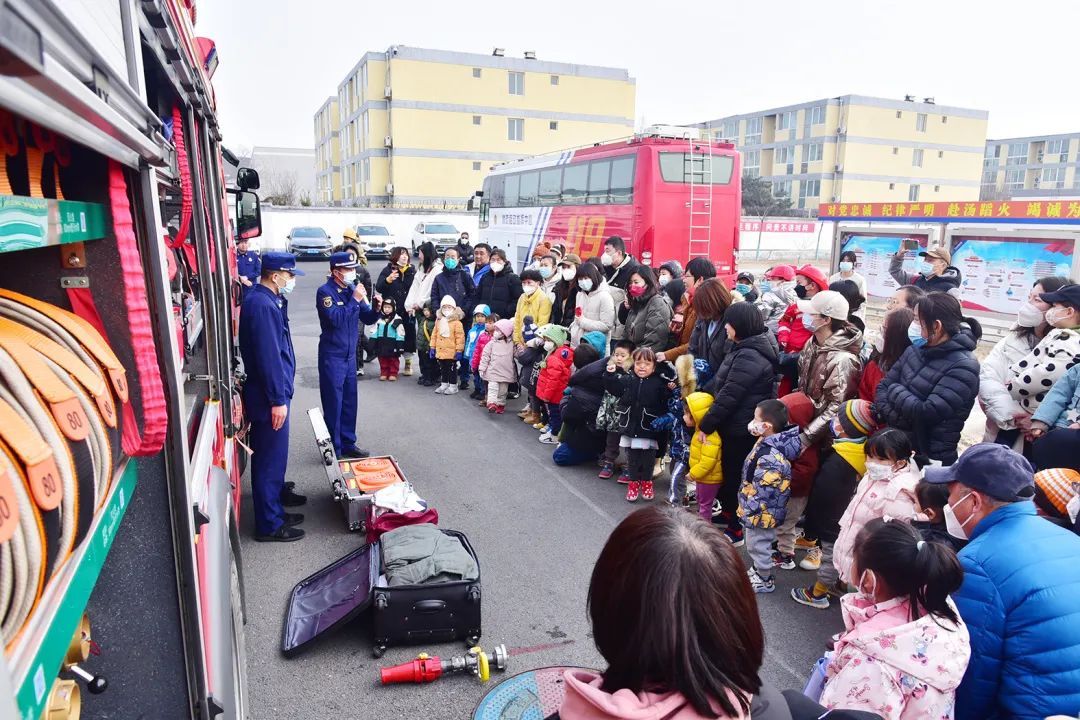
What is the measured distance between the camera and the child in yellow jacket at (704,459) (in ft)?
17.5

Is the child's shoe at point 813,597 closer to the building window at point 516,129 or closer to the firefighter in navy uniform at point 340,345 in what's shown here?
the firefighter in navy uniform at point 340,345

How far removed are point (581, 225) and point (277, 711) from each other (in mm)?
15062

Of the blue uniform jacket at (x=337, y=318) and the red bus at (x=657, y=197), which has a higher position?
the red bus at (x=657, y=197)

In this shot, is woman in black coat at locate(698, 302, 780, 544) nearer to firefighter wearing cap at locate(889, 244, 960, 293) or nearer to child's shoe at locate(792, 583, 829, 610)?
child's shoe at locate(792, 583, 829, 610)

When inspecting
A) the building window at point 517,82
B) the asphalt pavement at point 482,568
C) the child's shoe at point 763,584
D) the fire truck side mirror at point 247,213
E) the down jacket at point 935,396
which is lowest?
the asphalt pavement at point 482,568

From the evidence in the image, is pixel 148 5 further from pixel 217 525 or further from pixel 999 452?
pixel 999 452

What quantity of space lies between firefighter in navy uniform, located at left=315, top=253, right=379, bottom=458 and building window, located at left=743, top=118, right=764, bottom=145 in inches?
2130

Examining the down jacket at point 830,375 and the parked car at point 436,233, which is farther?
the parked car at point 436,233

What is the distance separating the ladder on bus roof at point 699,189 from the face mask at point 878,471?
1175 centimetres

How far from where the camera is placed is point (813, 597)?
4.56 metres

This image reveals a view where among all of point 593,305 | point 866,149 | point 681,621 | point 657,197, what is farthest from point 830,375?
point 866,149

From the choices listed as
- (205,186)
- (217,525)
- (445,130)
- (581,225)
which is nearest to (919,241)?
(581,225)

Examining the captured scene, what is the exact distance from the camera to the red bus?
1512cm

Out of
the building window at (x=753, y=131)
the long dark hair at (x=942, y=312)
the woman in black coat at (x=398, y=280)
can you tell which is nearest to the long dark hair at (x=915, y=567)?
the long dark hair at (x=942, y=312)
